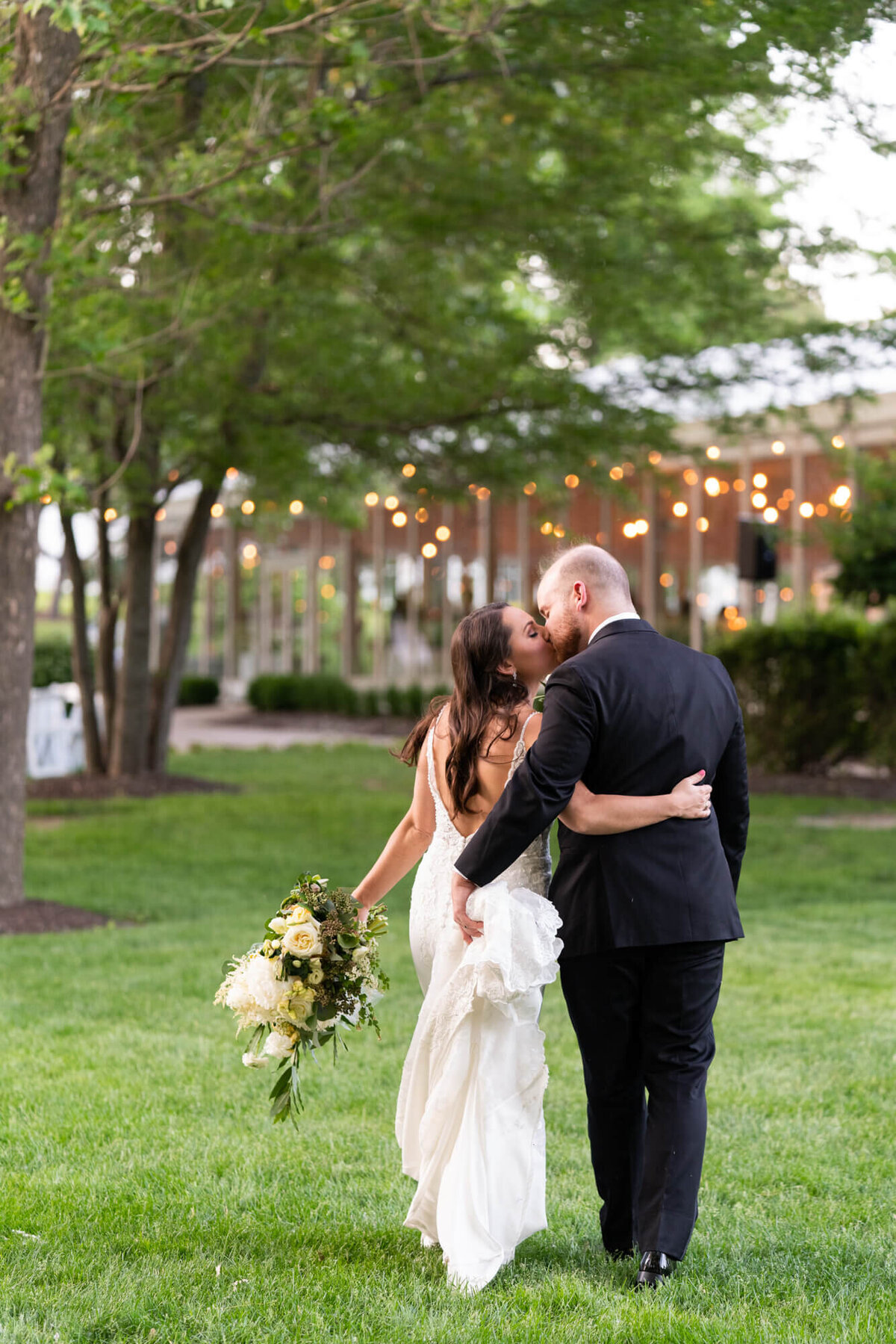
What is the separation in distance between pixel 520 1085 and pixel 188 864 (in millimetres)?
7580

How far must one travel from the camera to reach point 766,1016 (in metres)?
6.66

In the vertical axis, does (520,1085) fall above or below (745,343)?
below

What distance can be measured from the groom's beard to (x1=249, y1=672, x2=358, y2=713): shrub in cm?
2416

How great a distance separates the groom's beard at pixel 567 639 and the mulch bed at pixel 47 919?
5.47 meters

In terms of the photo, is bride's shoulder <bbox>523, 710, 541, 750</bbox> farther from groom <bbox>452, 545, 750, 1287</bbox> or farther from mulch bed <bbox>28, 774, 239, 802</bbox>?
mulch bed <bbox>28, 774, 239, 802</bbox>

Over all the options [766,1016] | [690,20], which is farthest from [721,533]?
[766,1016]

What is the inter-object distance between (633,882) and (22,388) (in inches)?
242

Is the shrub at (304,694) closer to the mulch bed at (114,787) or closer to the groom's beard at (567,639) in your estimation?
the mulch bed at (114,787)

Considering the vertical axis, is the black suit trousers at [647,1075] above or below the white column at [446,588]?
below

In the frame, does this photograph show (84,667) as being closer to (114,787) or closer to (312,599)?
(114,787)

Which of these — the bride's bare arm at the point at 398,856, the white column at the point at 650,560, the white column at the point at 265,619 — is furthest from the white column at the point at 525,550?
the bride's bare arm at the point at 398,856

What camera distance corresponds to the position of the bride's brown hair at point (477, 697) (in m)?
3.70

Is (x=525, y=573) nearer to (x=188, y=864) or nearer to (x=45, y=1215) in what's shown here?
(x=188, y=864)

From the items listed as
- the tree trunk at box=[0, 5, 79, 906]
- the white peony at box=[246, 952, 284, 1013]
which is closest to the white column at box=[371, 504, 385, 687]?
the tree trunk at box=[0, 5, 79, 906]
